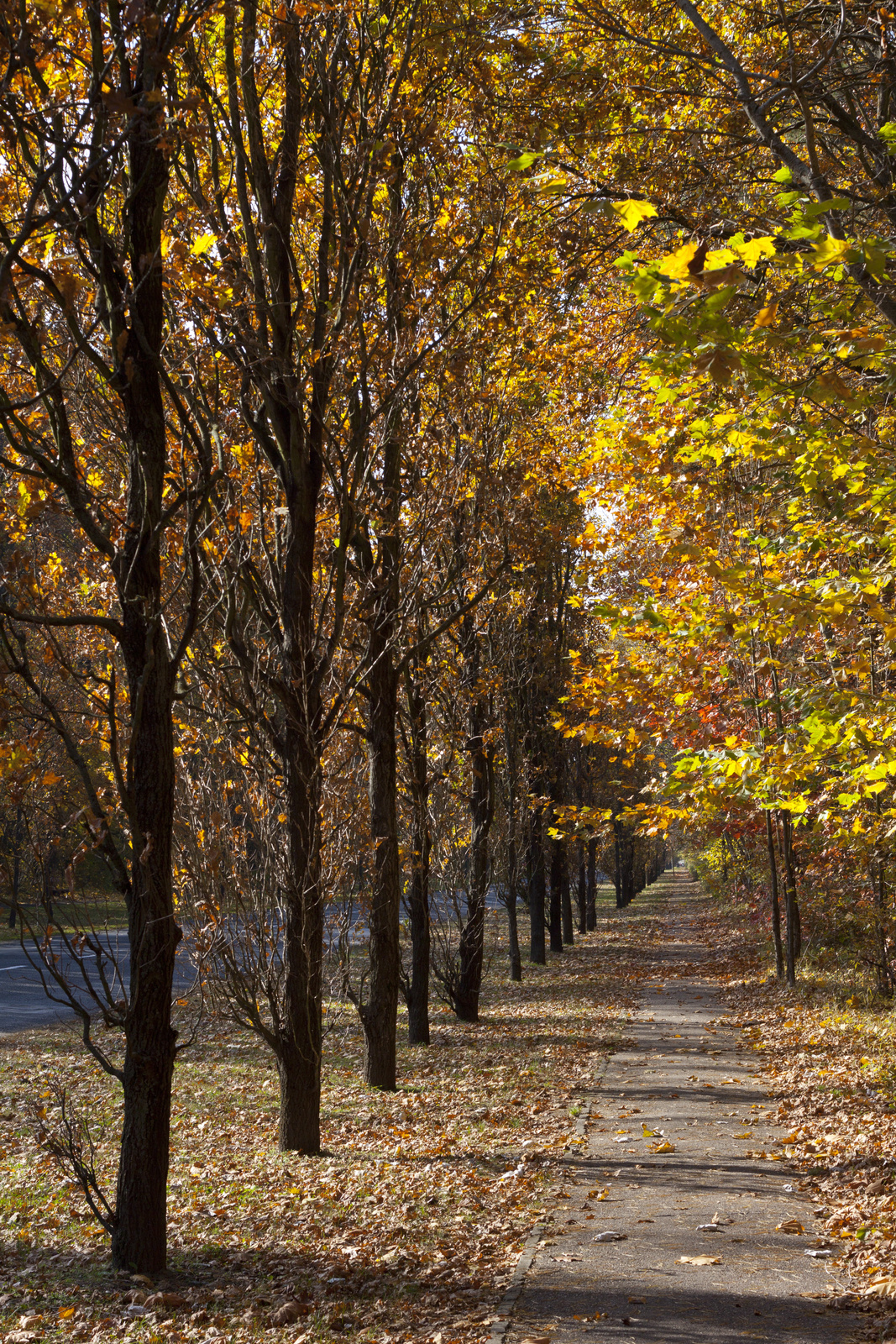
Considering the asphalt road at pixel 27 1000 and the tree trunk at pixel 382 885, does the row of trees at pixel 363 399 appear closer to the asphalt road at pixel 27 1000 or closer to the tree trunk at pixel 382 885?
the tree trunk at pixel 382 885

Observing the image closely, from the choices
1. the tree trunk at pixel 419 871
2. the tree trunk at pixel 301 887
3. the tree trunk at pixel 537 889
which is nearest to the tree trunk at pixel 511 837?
the tree trunk at pixel 537 889

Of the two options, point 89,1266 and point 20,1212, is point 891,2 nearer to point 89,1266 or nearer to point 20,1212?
point 89,1266

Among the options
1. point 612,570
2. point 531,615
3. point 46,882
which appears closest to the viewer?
point 46,882

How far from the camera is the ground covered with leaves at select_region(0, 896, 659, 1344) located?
16.1ft

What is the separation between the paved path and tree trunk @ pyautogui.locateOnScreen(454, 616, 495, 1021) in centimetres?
516

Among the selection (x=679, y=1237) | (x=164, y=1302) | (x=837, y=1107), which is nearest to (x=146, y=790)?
(x=164, y=1302)

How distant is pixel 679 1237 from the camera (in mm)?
5871

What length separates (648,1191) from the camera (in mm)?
6848

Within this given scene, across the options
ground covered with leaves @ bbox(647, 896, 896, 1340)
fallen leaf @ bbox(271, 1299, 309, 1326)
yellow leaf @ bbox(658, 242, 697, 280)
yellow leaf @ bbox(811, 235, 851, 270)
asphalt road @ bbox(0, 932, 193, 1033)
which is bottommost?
asphalt road @ bbox(0, 932, 193, 1033)

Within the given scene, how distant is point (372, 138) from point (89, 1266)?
802 centimetres

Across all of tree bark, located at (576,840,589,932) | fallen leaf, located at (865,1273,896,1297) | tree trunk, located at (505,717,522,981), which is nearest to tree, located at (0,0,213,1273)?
fallen leaf, located at (865,1273,896,1297)

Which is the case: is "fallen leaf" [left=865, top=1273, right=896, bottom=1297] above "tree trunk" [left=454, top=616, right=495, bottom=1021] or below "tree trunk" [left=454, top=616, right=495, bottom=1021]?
below

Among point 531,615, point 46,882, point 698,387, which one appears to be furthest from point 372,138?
point 531,615

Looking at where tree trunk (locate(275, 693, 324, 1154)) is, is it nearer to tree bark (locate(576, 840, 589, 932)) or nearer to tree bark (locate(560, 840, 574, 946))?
tree bark (locate(560, 840, 574, 946))
